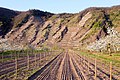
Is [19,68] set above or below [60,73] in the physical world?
above

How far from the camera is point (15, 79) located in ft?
82.2

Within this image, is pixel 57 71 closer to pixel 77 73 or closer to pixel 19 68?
pixel 77 73

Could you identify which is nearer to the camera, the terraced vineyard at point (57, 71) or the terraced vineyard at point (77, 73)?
the terraced vineyard at point (77, 73)

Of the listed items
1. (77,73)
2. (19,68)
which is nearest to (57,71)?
(77,73)

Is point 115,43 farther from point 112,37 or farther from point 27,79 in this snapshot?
point 27,79

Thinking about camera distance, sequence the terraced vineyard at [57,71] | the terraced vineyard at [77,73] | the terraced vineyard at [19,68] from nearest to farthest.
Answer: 1. the terraced vineyard at [77,73]
2. the terraced vineyard at [57,71]
3. the terraced vineyard at [19,68]

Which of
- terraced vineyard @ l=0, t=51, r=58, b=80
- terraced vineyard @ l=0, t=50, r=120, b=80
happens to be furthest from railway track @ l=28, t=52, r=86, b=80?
terraced vineyard @ l=0, t=51, r=58, b=80

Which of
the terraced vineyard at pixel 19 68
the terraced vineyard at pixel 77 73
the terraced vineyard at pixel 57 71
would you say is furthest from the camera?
the terraced vineyard at pixel 19 68

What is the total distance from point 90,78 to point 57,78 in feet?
9.19

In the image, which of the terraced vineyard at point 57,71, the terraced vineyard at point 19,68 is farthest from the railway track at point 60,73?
the terraced vineyard at point 19,68

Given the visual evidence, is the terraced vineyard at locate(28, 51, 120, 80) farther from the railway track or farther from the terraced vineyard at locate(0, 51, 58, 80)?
the terraced vineyard at locate(0, 51, 58, 80)

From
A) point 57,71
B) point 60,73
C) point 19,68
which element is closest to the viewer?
point 60,73

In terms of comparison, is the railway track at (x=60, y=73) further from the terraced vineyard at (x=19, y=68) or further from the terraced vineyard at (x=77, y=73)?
the terraced vineyard at (x=19, y=68)

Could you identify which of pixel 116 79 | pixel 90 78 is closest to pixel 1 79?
pixel 90 78
